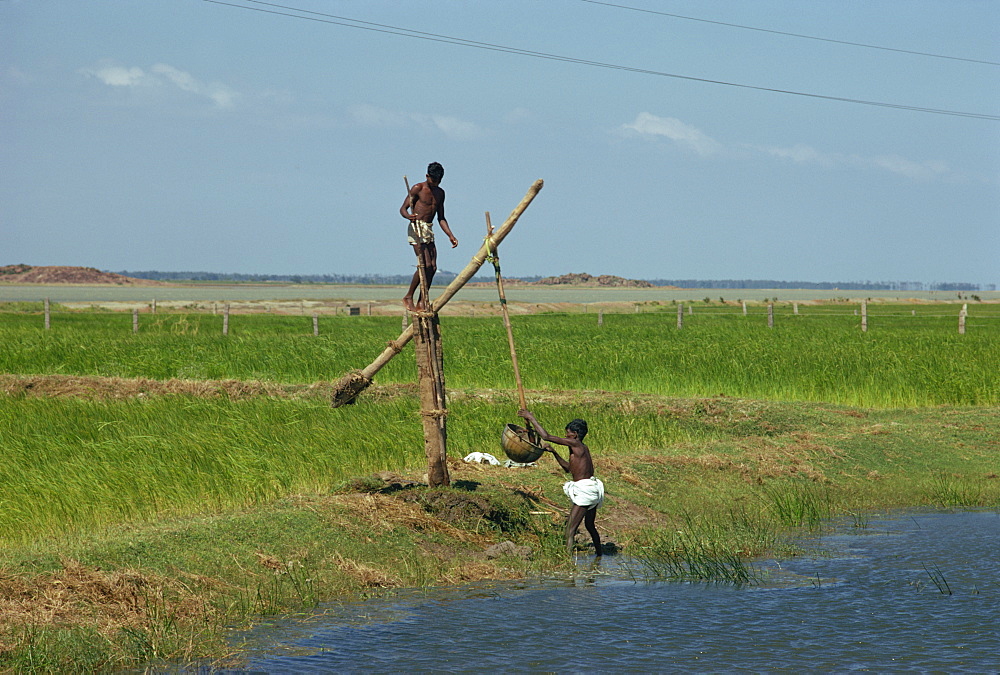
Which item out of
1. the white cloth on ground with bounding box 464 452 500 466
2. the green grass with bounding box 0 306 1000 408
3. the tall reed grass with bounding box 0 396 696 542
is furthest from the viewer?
the green grass with bounding box 0 306 1000 408

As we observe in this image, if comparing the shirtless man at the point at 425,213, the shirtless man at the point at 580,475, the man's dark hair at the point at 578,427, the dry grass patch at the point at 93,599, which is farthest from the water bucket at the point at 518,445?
the dry grass patch at the point at 93,599

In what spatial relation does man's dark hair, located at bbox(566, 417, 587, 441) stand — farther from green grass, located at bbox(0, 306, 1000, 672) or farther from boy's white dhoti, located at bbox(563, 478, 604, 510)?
green grass, located at bbox(0, 306, 1000, 672)

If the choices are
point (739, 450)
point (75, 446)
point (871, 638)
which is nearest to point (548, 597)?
point (871, 638)

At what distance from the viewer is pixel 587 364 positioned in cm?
2577

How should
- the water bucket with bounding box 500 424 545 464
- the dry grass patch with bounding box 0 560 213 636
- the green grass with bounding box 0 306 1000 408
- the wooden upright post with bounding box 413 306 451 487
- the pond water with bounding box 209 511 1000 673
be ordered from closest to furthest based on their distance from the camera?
1. the pond water with bounding box 209 511 1000 673
2. the dry grass patch with bounding box 0 560 213 636
3. the water bucket with bounding box 500 424 545 464
4. the wooden upright post with bounding box 413 306 451 487
5. the green grass with bounding box 0 306 1000 408

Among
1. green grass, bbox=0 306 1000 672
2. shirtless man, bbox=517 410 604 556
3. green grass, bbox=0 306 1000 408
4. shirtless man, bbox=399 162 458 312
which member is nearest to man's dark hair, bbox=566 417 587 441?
shirtless man, bbox=517 410 604 556

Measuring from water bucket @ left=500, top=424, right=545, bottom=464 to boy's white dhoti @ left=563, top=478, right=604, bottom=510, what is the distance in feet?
1.53

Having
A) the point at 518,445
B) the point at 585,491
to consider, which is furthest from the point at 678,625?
the point at 518,445

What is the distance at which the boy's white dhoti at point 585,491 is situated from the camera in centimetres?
1041

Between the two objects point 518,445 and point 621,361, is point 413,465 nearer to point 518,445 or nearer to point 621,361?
point 518,445

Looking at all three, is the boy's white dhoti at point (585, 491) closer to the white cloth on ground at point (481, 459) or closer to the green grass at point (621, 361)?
the white cloth on ground at point (481, 459)

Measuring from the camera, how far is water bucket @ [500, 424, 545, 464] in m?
10.5

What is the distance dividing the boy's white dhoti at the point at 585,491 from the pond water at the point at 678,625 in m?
0.64

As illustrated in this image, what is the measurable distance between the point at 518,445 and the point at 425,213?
9.55 feet
